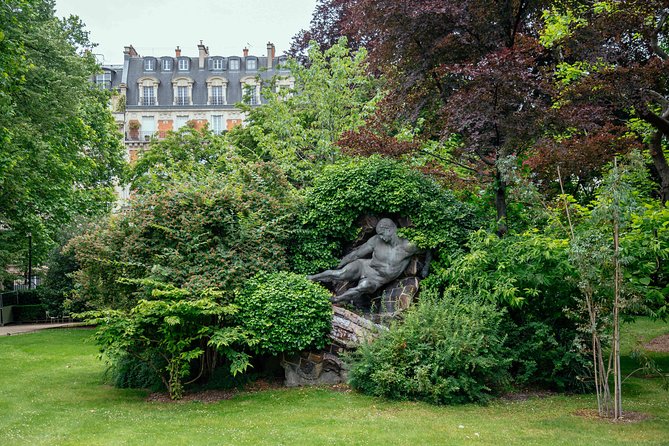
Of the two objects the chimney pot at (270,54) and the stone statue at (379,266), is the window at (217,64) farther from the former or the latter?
the stone statue at (379,266)

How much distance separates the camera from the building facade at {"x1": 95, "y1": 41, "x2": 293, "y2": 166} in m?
61.1

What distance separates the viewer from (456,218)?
44.7ft

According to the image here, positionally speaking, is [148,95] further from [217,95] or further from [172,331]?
[172,331]

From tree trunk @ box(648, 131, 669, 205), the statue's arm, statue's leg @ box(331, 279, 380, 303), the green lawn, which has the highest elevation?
tree trunk @ box(648, 131, 669, 205)

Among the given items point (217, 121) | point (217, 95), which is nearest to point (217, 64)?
point (217, 95)

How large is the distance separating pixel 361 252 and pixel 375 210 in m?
0.93

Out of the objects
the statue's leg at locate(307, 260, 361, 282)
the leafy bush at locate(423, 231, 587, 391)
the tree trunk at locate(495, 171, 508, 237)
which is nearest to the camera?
the leafy bush at locate(423, 231, 587, 391)

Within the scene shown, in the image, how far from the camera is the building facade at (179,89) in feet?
201

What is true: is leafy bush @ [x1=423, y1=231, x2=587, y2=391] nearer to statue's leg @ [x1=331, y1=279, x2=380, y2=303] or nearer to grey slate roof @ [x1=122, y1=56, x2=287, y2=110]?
statue's leg @ [x1=331, y1=279, x2=380, y2=303]

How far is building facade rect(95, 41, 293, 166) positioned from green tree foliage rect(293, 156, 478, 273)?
48.0 meters

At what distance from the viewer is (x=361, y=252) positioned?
1369cm

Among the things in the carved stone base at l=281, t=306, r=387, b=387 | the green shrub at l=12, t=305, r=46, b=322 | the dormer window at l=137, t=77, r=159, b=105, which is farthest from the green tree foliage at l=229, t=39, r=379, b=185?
the dormer window at l=137, t=77, r=159, b=105

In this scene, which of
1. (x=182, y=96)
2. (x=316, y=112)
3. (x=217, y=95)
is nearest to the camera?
(x=316, y=112)

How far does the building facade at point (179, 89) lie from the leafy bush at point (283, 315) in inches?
1969
